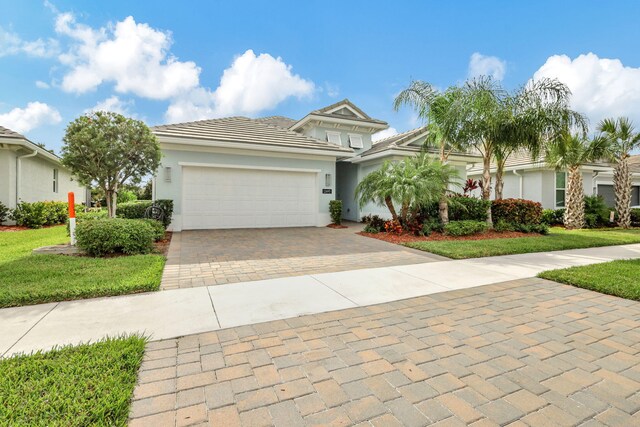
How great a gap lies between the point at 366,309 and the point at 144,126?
26.8 ft

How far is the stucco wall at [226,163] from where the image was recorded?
11.7 meters

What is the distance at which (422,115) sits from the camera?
467 inches

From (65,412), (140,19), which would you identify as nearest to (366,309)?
(65,412)

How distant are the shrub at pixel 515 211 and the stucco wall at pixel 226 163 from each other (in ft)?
22.5

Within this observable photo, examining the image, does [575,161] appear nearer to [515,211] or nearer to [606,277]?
[515,211]

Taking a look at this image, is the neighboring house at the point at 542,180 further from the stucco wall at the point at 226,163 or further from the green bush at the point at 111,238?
the green bush at the point at 111,238

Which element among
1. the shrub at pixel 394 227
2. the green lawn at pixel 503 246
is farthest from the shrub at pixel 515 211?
the shrub at pixel 394 227

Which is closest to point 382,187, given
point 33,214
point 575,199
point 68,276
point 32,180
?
point 68,276

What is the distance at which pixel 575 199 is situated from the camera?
14438 mm

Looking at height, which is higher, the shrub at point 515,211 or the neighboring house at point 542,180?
the neighboring house at point 542,180

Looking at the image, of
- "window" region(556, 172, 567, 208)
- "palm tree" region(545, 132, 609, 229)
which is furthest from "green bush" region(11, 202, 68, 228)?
"window" region(556, 172, 567, 208)

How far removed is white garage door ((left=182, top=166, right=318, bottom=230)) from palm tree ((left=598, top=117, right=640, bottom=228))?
13.9 m

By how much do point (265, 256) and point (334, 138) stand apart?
11019 mm

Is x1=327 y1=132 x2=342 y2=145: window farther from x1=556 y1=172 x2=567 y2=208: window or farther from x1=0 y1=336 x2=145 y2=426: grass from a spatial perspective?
x1=0 y1=336 x2=145 y2=426: grass
